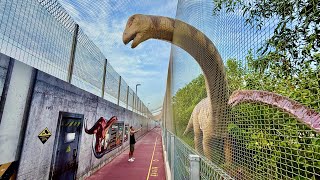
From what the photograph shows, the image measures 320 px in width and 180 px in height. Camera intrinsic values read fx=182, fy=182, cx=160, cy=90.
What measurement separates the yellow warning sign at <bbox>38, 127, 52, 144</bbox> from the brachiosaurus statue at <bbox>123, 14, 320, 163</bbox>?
2.17 m

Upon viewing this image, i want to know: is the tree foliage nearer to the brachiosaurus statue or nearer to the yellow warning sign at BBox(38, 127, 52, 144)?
the brachiosaurus statue

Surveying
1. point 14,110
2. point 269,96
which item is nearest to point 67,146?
point 14,110

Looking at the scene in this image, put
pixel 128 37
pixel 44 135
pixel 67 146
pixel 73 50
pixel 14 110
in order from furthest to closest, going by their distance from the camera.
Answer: pixel 73 50
pixel 67 146
pixel 128 37
pixel 44 135
pixel 14 110

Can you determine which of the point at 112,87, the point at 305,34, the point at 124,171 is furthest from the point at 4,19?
the point at 112,87

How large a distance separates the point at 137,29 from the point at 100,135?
169 inches

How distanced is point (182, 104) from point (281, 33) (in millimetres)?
2922

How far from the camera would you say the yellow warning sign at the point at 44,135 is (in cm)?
311

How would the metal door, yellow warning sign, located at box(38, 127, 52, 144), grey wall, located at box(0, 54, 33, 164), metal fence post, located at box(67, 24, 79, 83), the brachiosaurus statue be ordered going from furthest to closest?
metal fence post, located at box(67, 24, 79, 83)
the metal door
yellow warning sign, located at box(38, 127, 52, 144)
grey wall, located at box(0, 54, 33, 164)
the brachiosaurus statue

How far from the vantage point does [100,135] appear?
6.23 metres

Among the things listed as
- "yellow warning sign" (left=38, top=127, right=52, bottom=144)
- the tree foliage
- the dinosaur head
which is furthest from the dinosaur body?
"yellow warning sign" (left=38, top=127, right=52, bottom=144)

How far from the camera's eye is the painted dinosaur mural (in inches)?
227

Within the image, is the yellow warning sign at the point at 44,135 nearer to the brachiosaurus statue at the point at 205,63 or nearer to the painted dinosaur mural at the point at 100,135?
the painted dinosaur mural at the point at 100,135

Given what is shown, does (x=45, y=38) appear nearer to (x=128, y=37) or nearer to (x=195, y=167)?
(x=128, y=37)

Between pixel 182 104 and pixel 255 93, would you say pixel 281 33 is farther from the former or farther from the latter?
pixel 182 104
